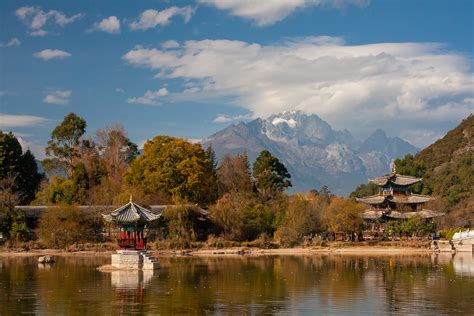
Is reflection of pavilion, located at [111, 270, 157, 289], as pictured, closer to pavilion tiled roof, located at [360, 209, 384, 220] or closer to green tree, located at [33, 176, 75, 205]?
green tree, located at [33, 176, 75, 205]

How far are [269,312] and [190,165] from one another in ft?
154

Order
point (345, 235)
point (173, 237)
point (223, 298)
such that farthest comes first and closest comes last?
point (345, 235) < point (173, 237) < point (223, 298)

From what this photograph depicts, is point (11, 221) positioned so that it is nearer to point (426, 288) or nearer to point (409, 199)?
point (409, 199)

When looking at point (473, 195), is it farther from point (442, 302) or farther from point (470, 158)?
point (442, 302)

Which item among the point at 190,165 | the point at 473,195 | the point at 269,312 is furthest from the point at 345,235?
the point at 269,312

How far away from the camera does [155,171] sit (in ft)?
233

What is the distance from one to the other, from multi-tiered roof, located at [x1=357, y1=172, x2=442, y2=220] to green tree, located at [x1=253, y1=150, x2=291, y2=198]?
1186cm

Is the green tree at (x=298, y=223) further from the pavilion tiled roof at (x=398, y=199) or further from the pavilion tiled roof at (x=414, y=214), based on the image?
the pavilion tiled roof at (x=414, y=214)

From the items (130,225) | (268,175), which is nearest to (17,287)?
(130,225)

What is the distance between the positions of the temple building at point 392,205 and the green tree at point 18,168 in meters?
36.5

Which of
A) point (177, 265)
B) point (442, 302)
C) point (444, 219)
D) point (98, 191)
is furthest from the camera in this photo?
point (444, 219)

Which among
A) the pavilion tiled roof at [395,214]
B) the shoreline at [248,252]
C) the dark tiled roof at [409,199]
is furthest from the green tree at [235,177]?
the shoreline at [248,252]

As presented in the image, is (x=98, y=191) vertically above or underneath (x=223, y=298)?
above

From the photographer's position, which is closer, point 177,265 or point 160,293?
point 160,293
